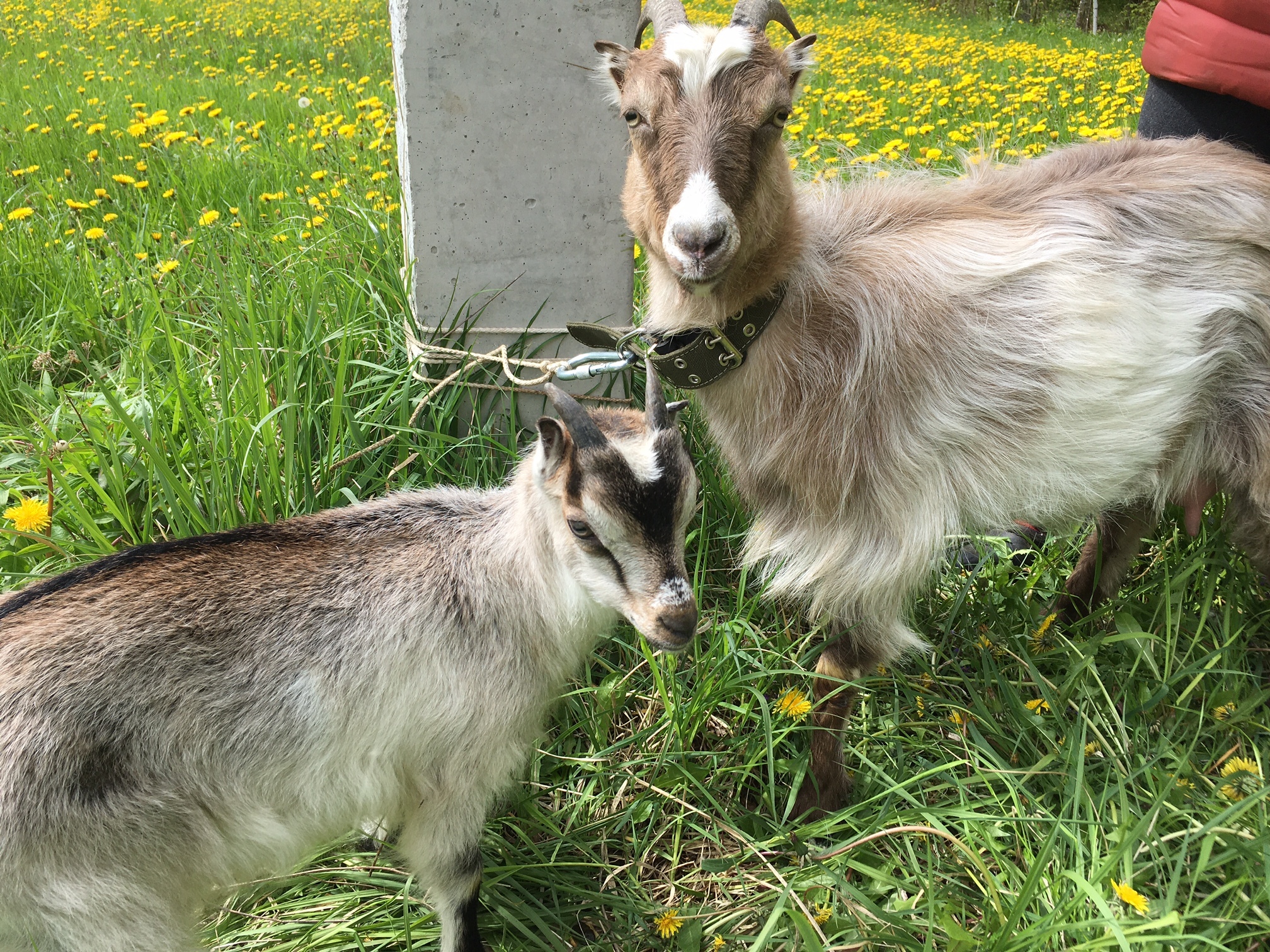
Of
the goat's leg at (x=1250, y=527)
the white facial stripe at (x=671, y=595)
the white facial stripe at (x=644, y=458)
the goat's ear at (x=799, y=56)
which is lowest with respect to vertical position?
the goat's leg at (x=1250, y=527)

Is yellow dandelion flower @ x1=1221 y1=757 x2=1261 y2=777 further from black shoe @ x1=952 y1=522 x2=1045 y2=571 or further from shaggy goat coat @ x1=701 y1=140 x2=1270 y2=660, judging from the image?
black shoe @ x1=952 y1=522 x2=1045 y2=571

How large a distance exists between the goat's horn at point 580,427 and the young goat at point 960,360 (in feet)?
1.65

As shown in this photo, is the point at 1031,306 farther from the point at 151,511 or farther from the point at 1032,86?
the point at 1032,86

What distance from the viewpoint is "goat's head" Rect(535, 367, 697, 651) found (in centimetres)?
183

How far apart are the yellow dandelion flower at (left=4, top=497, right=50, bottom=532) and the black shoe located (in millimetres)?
2600

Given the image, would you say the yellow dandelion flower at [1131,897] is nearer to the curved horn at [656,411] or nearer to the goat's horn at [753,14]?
the curved horn at [656,411]

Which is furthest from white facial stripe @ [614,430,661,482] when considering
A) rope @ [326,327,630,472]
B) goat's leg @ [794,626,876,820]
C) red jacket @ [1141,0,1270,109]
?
red jacket @ [1141,0,1270,109]

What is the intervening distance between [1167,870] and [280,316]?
3.02 meters

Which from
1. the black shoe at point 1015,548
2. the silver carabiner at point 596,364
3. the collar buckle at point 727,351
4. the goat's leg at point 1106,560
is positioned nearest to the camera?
the collar buckle at point 727,351

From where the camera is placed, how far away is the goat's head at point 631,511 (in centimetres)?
183

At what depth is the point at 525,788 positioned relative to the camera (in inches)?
94.8

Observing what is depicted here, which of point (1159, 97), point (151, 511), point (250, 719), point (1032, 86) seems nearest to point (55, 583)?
point (250, 719)

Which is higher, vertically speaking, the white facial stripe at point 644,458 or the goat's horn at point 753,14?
the goat's horn at point 753,14

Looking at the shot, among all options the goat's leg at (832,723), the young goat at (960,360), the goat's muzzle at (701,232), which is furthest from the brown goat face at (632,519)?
the goat's leg at (832,723)
